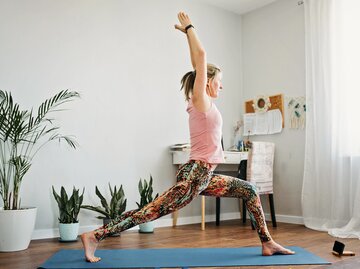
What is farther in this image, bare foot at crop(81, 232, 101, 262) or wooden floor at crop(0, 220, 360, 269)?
wooden floor at crop(0, 220, 360, 269)

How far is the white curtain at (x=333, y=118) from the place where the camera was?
12.8 ft

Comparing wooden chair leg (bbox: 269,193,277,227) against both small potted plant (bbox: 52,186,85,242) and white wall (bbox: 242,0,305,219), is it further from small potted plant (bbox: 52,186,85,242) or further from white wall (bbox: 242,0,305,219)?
small potted plant (bbox: 52,186,85,242)

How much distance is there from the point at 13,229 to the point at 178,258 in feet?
4.35

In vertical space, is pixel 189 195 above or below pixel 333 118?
below

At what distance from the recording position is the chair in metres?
4.23

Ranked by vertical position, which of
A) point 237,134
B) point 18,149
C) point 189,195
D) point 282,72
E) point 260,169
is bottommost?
point 189,195

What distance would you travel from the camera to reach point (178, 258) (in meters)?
2.55

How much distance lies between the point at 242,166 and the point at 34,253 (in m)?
2.24

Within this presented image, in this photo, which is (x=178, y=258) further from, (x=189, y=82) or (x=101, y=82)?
(x=101, y=82)

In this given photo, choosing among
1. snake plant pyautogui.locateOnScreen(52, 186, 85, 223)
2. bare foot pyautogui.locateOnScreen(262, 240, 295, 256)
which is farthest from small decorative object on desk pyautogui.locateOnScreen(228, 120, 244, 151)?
bare foot pyautogui.locateOnScreen(262, 240, 295, 256)

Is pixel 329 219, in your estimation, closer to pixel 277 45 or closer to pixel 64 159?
pixel 277 45

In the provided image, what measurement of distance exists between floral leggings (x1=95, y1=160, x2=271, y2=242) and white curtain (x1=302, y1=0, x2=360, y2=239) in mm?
1531

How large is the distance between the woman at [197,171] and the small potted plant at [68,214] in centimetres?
110

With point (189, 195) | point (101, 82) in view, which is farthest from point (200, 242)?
point (101, 82)
